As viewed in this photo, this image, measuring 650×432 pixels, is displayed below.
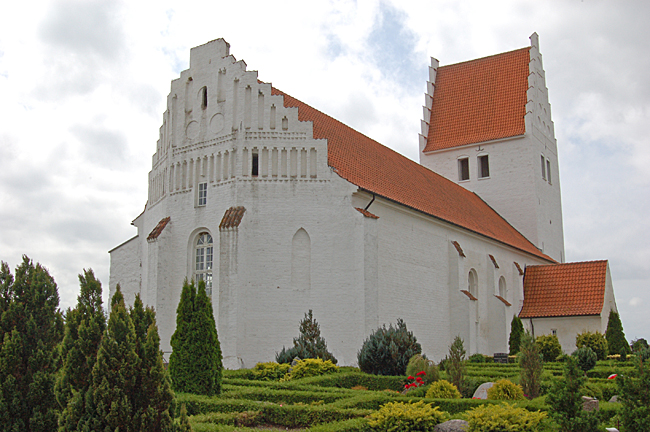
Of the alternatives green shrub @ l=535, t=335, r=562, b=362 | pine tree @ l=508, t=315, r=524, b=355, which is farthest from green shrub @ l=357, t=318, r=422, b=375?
pine tree @ l=508, t=315, r=524, b=355

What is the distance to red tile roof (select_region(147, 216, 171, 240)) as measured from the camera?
20.6 meters

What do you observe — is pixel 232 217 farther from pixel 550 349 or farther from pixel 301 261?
pixel 550 349

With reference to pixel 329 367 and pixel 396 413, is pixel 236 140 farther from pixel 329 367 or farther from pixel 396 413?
pixel 396 413

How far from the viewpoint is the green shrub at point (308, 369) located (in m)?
15.5

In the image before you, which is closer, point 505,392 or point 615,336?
point 505,392

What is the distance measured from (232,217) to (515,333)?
14712 millimetres

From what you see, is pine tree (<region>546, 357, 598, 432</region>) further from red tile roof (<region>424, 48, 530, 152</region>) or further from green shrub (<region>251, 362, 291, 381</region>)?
red tile roof (<region>424, 48, 530, 152</region>)

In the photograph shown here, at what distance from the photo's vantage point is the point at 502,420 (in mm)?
8383

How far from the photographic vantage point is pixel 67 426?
6.27m

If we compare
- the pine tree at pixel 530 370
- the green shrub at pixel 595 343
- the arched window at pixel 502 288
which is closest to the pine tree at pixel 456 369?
the pine tree at pixel 530 370

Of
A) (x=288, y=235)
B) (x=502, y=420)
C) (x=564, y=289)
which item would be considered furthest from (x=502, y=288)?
(x=502, y=420)

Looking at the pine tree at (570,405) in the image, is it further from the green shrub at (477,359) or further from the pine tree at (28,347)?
the green shrub at (477,359)

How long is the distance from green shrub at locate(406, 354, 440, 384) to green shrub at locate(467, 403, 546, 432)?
5067 mm

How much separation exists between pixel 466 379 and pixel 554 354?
37.3 ft
